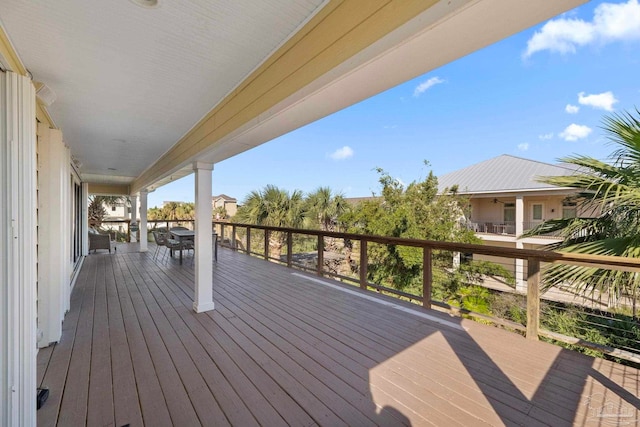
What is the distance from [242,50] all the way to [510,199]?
13743 mm

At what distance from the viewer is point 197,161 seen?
11.8 ft

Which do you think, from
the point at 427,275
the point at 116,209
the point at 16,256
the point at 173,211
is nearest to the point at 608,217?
the point at 427,275

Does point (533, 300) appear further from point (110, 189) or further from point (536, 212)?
point (110, 189)

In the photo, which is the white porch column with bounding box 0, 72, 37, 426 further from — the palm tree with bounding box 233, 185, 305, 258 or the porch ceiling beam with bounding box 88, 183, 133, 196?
the porch ceiling beam with bounding box 88, 183, 133, 196

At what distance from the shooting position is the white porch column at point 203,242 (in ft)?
11.6

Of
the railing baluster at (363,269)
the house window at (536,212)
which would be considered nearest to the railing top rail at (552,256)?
the railing baluster at (363,269)

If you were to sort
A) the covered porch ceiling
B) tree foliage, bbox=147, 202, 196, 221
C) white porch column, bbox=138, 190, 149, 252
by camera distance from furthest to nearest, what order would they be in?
tree foliage, bbox=147, 202, 196, 221 < white porch column, bbox=138, 190, 149, 252 < the covered porch ceiling

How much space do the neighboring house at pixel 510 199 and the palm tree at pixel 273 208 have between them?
20.8ft

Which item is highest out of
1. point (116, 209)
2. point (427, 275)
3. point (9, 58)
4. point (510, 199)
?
point (9, 58)

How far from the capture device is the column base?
3455 millimetres

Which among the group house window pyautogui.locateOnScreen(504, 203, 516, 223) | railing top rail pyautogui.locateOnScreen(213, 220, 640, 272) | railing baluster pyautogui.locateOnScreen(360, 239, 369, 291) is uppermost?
house window pyautogui.locateOnScreen(504, 203, 516, 223)

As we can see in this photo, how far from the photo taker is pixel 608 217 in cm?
312

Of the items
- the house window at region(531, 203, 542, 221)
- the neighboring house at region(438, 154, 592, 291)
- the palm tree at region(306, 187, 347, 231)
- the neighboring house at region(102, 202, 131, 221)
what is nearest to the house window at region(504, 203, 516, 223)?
the neighboring house at region(438, 154, 592, 291)

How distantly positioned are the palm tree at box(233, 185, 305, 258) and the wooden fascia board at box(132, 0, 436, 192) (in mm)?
7647
